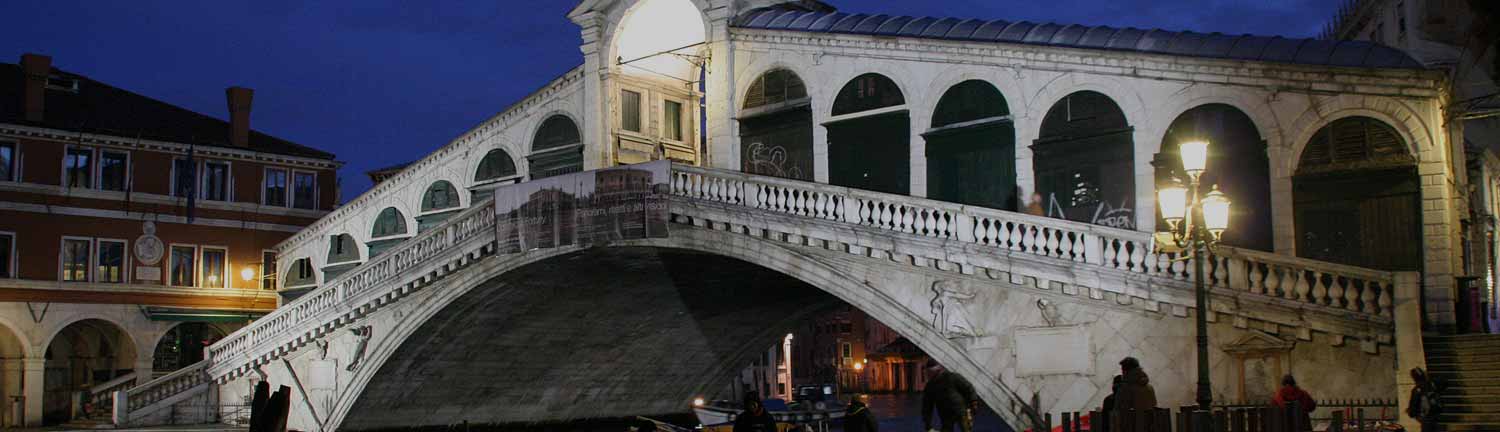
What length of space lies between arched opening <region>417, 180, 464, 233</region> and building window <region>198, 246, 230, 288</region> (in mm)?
8297

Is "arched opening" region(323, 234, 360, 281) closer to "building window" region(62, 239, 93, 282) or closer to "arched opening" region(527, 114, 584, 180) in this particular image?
"building window" region(62, 239, 93, 282)

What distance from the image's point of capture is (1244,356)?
20469mm

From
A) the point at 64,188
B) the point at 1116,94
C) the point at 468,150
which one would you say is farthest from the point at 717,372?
the point at 1116,94

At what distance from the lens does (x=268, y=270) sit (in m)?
42.0

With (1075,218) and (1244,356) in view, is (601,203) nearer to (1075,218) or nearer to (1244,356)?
(1075,218)

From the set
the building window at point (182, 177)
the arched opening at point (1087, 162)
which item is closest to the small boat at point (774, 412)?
the arched opening at point (1087, 162)

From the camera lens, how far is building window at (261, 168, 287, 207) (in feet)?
139

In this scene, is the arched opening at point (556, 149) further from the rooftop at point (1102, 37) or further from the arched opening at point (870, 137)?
the arched opening at point (870, 137)

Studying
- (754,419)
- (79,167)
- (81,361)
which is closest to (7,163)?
(79,167)

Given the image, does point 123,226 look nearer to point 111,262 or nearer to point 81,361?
point 111,262

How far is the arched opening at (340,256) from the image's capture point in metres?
38.3

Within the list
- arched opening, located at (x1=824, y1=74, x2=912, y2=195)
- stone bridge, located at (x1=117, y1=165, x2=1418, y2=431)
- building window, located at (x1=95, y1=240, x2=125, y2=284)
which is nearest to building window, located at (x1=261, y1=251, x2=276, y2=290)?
building window, located at (x1=95, y1=240, x2=125, y2=284)

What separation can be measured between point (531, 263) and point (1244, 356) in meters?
14.9

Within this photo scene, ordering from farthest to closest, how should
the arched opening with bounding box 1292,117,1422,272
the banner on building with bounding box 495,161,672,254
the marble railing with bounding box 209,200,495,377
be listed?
the marble railing with bounding box 209,200,495,377
the banner on building with bounding box 495,161,672,254
the arched opening with bounding box 1292,117,1422,272
